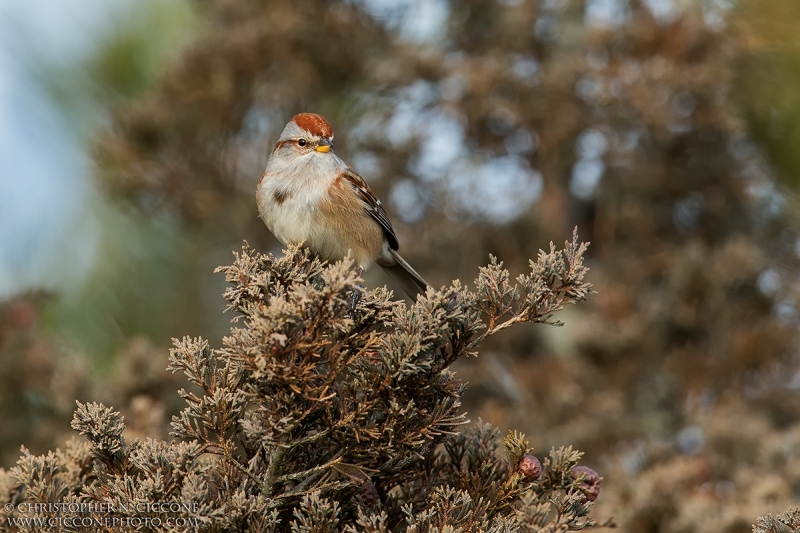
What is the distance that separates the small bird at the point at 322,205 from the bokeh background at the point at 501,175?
176 centimetres

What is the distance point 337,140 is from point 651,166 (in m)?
2.52

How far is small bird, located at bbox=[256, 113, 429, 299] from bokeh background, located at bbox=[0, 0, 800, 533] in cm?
176

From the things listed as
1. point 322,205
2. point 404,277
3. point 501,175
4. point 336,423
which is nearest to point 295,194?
point 322,205

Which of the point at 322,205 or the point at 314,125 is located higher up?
the point at 314,125

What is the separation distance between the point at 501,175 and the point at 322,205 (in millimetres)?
3669

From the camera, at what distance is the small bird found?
12.7ft

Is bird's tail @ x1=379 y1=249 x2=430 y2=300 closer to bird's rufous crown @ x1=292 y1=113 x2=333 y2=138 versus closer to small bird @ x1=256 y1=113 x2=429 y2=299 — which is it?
small bird @ x1=256 y1=113 x2=429 y2=299

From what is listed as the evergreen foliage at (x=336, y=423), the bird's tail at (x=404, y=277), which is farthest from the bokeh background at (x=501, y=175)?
the evergreen foliage at (x=336, y=423)

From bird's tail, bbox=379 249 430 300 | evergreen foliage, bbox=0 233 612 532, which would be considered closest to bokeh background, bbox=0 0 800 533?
bird's tail, bbox=379 249 430 300

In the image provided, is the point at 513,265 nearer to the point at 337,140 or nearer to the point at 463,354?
the point at 337,140

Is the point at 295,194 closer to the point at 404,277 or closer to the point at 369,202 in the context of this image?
the point at 369,202

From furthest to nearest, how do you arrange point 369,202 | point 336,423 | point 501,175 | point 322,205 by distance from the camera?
1. point 501,175
2. point 369,202
3. point 322,205
4. point 336,423

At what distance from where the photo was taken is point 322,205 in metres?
3.90

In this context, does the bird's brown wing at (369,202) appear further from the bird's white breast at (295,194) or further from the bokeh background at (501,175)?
the bokeh background at (501,175)
